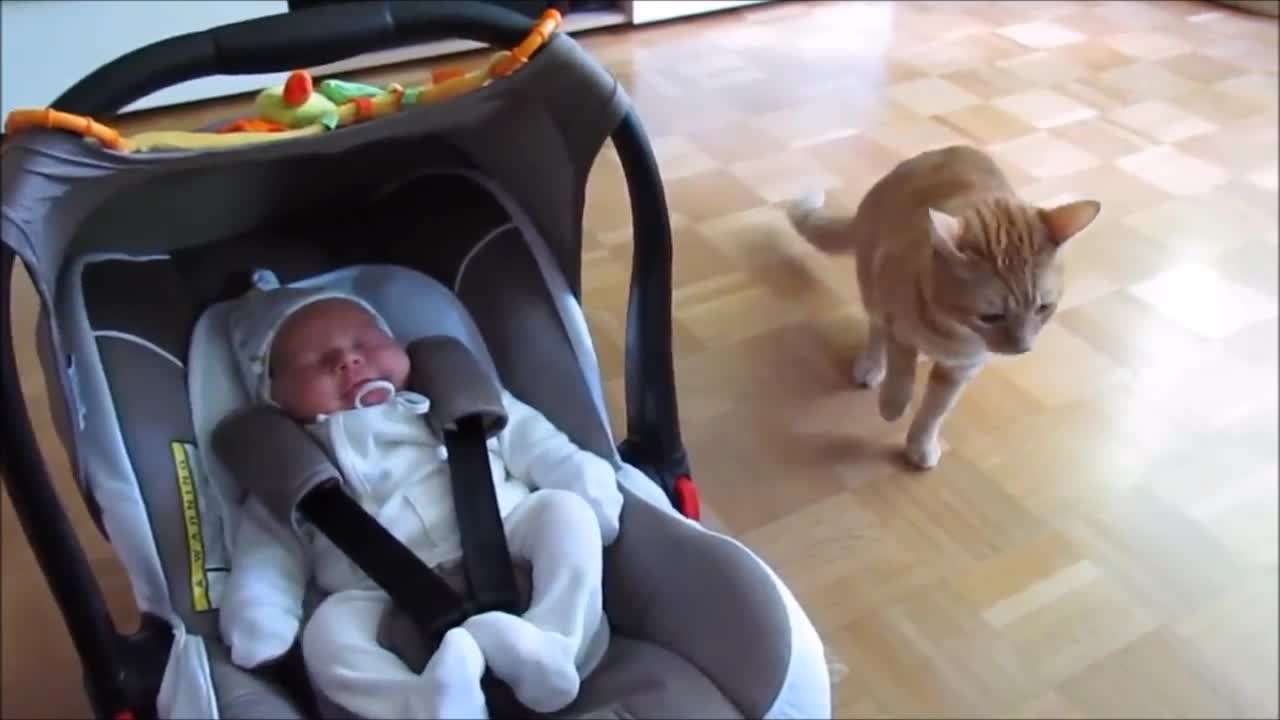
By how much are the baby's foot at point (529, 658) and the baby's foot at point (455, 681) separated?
19 mm

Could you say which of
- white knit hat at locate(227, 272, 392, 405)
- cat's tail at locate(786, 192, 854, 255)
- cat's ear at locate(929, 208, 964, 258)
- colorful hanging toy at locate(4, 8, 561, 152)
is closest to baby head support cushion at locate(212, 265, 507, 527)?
white knit hat at locate(227, 272, 392, 405)

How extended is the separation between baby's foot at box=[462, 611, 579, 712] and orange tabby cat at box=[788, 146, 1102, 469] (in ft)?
2.15

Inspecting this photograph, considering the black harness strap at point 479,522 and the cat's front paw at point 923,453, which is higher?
the black harness strap at point 479,522

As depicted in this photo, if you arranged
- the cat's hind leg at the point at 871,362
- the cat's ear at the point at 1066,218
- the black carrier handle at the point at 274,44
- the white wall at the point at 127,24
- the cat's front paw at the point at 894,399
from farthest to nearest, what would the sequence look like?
the white wall at the point at 127,24
the cat's hind leg at the point at 871,362
the cat's front paw at the point at 894,399
the cat's ear at the point at 1066,218
the black carrier handle at the point at 274,44

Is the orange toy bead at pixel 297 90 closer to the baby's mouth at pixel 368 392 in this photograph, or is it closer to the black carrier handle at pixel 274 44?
the black carrier handle at pixel 274 44

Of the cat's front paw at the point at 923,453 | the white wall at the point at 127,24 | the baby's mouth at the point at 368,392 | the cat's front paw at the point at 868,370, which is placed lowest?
the cat's front paw at the point at 923,453

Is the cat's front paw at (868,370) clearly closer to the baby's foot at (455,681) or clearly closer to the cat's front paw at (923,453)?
the cat's front paw at (923,453)

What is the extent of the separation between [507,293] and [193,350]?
0.97ft

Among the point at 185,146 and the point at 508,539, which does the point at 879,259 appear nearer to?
the point at 508,539

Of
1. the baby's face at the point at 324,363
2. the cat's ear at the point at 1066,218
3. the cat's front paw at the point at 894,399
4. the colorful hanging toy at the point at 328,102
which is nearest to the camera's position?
the colorful hanging toy at the point at 328,102

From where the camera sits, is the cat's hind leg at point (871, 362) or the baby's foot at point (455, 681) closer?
the baby's foot at point (455, 681)

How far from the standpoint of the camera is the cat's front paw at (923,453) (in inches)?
60.4

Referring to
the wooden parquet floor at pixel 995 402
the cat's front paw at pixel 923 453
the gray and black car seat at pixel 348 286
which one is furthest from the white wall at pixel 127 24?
the cat's front paw at pixel 923 453

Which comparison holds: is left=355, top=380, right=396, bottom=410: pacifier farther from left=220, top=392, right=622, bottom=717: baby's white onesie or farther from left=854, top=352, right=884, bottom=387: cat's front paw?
left=854, top=352, right=884, bottom=387: cat's front paw
